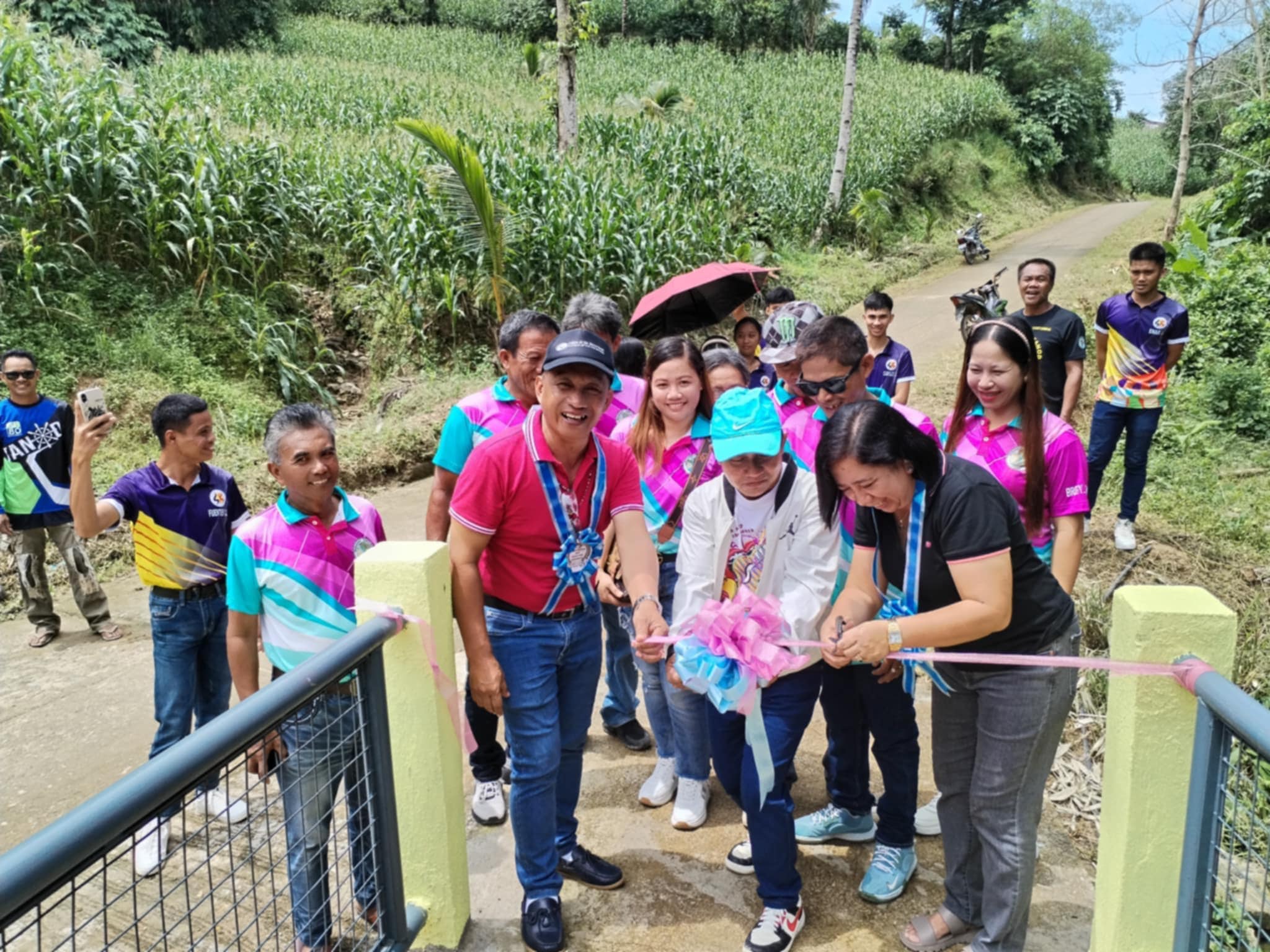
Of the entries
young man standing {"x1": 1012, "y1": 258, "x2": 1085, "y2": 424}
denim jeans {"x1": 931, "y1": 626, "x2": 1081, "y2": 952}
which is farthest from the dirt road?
young man standing {"x1": 1012, "y1": 258, "x2": 1085, "y2": 424}

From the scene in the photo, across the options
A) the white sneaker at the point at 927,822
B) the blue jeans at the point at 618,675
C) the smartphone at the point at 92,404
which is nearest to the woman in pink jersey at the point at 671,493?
the blue jeans at the point at 618,675

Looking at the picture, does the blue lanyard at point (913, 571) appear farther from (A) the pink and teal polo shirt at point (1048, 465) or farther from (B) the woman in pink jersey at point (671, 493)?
(B) the woman in pink jersey at point (671, 493)

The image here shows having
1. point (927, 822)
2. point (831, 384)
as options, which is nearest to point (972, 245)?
point (831, 384)

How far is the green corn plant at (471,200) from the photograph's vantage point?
846cm

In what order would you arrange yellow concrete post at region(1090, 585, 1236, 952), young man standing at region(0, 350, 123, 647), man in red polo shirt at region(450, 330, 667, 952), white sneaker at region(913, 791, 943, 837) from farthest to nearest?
young man standing at region(0, 350, 123, 647), white sneaker at region(913, 791, 943, 837), man in red polo shirt at region(450, 330, 667, 952), yellow concrete post at region(1090, 585, 1236, 952)

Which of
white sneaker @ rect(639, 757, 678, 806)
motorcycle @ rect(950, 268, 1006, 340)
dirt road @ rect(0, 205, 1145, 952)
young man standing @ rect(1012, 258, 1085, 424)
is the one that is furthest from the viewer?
motorcycle @ rect(950, 268, 1006, 340)

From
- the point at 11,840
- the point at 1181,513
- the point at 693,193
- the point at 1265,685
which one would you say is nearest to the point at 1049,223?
the point at 693,193

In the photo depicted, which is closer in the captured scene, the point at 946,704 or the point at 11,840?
the point at 946,704

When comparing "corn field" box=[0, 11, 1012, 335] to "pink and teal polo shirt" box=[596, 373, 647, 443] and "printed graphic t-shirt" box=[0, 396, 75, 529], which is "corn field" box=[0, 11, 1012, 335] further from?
"pink and teal polo shirt" box=[596, 373, 647, 443]

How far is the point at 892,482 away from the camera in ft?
6.99

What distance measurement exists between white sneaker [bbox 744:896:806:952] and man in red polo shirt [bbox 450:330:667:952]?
0.59 m

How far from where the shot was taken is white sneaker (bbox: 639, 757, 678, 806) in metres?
3.30

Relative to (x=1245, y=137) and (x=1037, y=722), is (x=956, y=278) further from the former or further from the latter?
(x=1037, y=722)

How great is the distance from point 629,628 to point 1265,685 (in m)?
3.06
